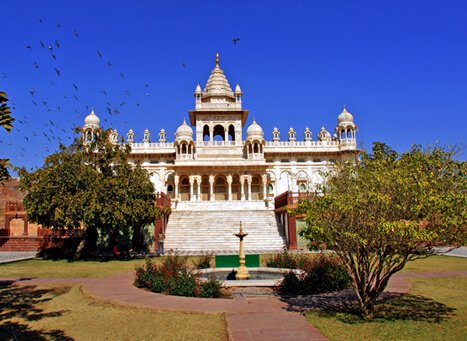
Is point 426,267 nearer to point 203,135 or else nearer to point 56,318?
point 56,318

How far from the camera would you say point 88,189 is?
20.8 meters

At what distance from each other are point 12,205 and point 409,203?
32762 mm

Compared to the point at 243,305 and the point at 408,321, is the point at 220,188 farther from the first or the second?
the point at 408,321

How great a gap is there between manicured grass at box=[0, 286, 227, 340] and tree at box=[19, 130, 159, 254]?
9707 millimetres

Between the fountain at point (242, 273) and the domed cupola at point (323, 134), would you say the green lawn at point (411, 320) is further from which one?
the domed cupola at point (323, 134)

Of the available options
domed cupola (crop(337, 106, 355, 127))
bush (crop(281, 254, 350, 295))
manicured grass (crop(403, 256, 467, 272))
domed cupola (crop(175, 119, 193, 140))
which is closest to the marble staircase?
manicured grass (crop(403, 256, 467, 272))

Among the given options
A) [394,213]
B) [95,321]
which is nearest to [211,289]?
[95,321]

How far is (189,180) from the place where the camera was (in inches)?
1837

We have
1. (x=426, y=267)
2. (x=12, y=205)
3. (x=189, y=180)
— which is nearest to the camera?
(x=426, y=267)

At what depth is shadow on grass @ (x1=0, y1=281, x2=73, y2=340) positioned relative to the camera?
7.51m

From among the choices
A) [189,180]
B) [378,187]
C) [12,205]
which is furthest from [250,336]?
[189,180]

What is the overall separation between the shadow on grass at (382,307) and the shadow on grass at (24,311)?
5.34m

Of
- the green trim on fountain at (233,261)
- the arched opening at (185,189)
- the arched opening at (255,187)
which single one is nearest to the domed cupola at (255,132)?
the arched opening at (255,187)

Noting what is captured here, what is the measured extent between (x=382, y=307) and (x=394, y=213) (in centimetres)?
280
